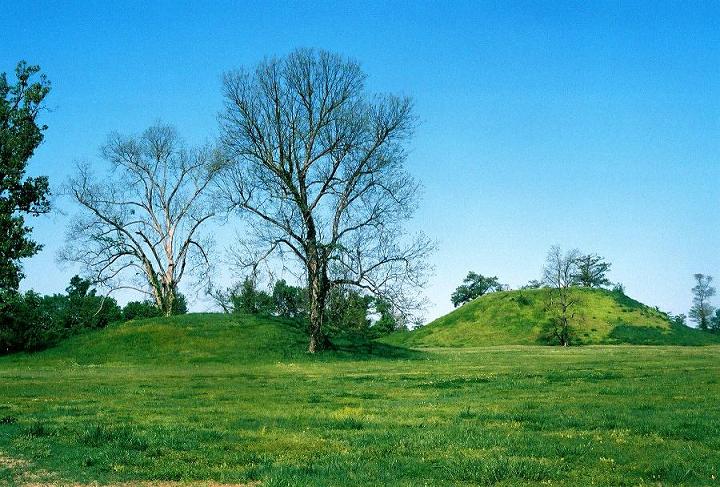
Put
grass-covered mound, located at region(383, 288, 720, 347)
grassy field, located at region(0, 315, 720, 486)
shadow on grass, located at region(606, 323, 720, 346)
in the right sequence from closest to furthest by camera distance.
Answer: grassy field, located at region(0, 315, 720, 486) < shadow on grass, located at region(606, 323, 720, 346) < grass-covered mound, located at region(383, 288, 720, 347)

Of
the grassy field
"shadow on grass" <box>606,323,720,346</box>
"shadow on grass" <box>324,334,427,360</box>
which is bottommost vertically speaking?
the grassy field

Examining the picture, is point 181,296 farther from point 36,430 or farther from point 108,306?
point 36,430

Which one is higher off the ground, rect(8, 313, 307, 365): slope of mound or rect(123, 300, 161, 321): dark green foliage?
rect(123, 300, 161, 321): dark green foliage

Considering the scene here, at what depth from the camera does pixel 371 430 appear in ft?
51.1

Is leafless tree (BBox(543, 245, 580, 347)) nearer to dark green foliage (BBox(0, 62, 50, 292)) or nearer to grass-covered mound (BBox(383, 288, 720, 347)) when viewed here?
grass-covered mound (BBox(383, 288, 720, 347))

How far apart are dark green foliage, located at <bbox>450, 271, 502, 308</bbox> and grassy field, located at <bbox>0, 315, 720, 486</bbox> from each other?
148 m

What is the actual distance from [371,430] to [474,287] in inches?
6592

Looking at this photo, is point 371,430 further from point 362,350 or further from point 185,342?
point 185,342

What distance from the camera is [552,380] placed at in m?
29.2

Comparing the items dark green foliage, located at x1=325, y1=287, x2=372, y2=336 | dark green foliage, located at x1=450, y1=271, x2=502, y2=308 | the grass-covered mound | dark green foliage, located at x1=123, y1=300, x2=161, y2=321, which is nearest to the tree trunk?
dark green foliage, located at x1=325, y1=287, x2=372, y2=336

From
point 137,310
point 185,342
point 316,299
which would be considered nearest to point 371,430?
point 316,299

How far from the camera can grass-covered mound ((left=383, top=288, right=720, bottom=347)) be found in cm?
10650

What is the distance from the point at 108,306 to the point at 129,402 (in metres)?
87.2

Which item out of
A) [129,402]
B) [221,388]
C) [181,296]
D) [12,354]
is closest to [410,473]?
[129,402]
